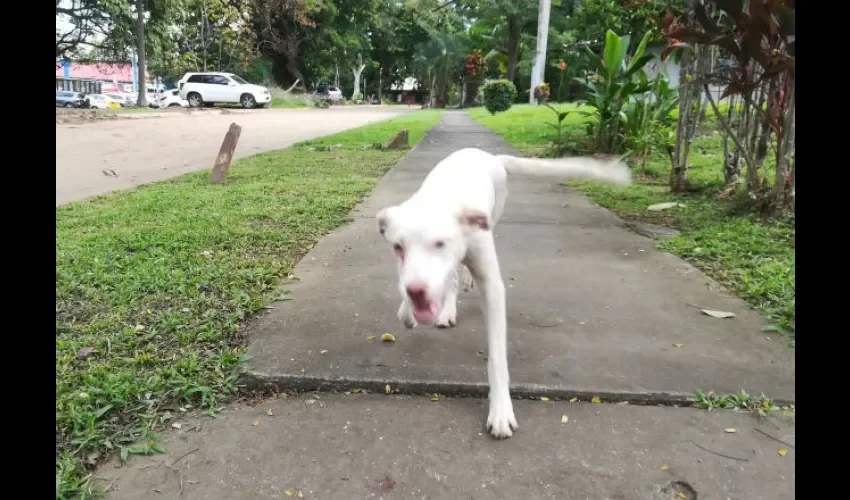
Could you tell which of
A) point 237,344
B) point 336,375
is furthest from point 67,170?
point 336,375

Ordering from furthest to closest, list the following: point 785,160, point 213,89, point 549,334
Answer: point 213,89
point 785,160
point 549,334

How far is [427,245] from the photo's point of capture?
2.04 metres

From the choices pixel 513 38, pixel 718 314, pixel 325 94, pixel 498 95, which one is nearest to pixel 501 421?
pixel 718 314

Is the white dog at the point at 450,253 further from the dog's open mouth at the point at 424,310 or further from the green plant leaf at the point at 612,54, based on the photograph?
the green plant leaf at the point at 612,54

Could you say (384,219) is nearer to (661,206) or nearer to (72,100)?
(661,206)

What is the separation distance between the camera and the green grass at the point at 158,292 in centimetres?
229

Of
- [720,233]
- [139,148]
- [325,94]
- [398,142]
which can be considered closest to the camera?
[720,233]

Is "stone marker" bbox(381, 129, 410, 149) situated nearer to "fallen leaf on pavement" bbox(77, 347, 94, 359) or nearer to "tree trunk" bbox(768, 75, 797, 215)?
"tree trunk" bbox(768, 75, 797, 215)

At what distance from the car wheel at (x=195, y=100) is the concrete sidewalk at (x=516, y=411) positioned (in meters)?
31.4

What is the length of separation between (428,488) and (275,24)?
43.9m

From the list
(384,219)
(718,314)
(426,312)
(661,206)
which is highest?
(384,219)

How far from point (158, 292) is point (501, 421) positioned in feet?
7.96
